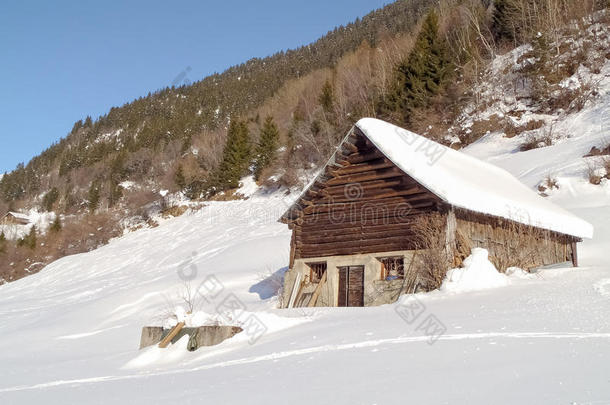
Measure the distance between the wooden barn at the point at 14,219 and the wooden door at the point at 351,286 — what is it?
88000 mm

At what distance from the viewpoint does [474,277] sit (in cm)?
1234

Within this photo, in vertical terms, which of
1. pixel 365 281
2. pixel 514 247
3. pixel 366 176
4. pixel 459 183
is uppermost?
pixel 366 176

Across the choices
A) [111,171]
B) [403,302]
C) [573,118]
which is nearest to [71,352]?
[403,302]

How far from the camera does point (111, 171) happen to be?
9325 cm

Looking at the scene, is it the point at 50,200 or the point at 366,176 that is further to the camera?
the point at 50,200

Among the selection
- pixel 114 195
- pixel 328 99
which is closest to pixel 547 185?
pixel 328 99

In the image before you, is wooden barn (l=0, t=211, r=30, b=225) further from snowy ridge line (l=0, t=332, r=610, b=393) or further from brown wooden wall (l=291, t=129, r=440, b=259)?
snowy ridge line (l=0, t=332, r=610, b=393)

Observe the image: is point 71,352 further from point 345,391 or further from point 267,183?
point 267,183

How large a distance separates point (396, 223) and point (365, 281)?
1926mm

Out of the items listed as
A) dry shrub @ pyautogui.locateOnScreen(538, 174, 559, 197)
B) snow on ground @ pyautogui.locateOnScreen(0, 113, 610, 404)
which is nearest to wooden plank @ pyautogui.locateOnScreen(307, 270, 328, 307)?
snow on ground @ pyautogui.locateOnScreen(0, 113, 610, 404)

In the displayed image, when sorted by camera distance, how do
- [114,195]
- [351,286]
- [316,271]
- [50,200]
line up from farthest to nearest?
[50,200] < [114,195] < [316,271] < [351,286]

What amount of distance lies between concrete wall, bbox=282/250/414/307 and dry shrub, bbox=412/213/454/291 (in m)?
0.60

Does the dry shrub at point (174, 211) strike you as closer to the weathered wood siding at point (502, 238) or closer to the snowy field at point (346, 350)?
the snowy field at point (346, 350)

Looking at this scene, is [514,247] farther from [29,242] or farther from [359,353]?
[29,242]
